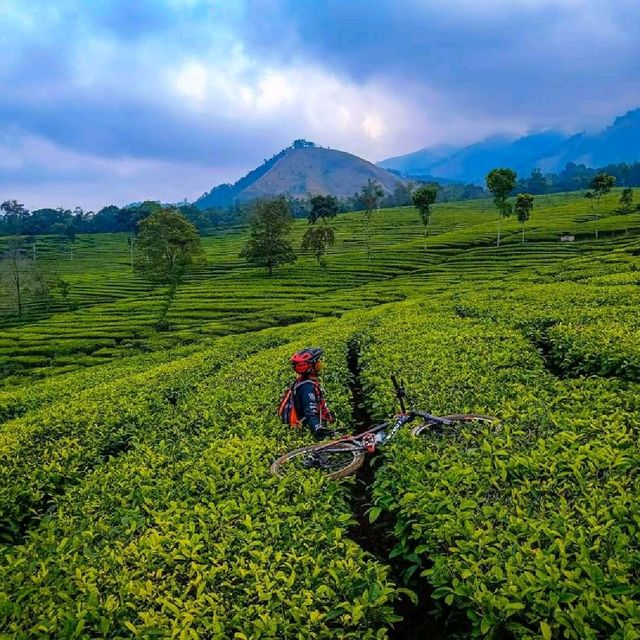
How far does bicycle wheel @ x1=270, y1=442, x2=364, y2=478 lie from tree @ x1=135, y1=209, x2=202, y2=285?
1908 inches

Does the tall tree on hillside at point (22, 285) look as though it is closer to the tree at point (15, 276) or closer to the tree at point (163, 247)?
the tree at point (15, 276)

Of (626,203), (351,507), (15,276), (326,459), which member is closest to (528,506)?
(351,507)

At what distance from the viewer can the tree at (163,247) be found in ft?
172

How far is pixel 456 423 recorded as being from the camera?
7.37m

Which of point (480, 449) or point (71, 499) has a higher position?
point (480, 449)

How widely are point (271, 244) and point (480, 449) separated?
5126 centimetres

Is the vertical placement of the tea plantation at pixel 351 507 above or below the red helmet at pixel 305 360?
below

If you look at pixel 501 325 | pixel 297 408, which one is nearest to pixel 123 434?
pixel 297 408

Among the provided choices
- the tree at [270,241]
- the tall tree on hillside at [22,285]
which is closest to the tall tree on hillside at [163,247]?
the tree at [270,241]

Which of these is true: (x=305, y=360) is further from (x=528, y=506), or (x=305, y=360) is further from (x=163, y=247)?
(x=163, y=247)

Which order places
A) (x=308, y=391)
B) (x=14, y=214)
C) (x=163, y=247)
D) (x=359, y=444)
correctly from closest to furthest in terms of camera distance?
1. (x=359, y=444)
2. (x=308, y=391)
3. (x=163, y=247)
4. (x=14, y=214)

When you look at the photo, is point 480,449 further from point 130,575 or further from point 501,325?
point 501,325

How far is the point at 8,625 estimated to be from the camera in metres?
4.09

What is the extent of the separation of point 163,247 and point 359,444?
161 ft
